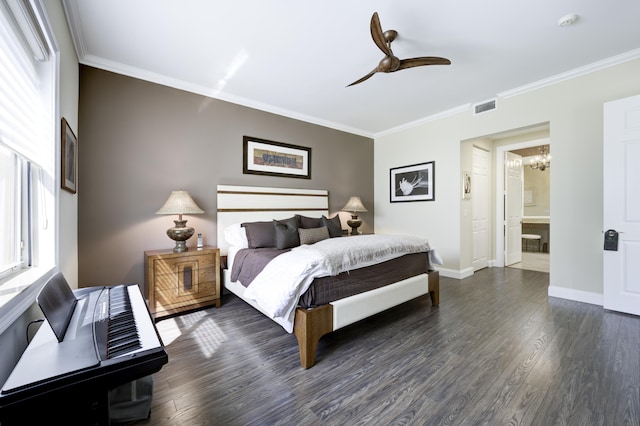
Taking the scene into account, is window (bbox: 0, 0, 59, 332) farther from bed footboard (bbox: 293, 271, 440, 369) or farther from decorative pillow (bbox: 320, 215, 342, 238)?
decorative pillow (bbox: 320, 215, 342, 238)

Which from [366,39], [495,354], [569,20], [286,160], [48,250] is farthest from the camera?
[286,160]

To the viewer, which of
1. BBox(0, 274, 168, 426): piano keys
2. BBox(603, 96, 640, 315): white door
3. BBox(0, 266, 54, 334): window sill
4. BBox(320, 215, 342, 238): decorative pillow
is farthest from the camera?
BBox(320, 215, 342, 238): decorative pillow

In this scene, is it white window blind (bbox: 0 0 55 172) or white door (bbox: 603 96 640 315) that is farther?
white door (bbox: 603 96 640 315)

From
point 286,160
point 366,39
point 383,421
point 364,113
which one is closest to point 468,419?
point 383,421

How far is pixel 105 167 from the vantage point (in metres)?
2.91

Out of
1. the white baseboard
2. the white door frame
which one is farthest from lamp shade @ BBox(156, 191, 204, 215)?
the white door frame

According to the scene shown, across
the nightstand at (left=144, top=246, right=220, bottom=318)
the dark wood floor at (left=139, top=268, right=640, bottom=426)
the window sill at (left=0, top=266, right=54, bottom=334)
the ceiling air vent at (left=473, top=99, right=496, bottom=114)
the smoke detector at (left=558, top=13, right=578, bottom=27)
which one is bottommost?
the dark wood floor at (left=139, top=268, right=640, bottom=426)

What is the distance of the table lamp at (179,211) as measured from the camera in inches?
116

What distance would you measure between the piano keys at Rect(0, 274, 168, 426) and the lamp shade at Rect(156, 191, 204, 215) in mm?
1708

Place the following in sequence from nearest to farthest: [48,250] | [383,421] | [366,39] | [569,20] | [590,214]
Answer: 1. [383,421]
2. [48,250]
3. [569,20]
4. [366,39]
5. [590,214]

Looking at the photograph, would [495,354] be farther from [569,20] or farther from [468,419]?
[569,20]

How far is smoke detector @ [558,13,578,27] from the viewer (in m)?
2.22

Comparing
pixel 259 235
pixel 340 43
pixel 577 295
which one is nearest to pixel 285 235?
pixel 259 235

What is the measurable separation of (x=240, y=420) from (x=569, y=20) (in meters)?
3.79
